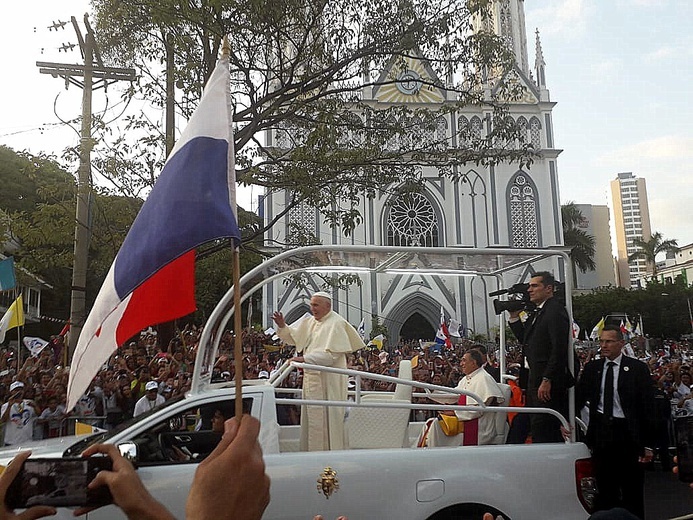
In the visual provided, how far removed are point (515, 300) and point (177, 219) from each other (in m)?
3.73

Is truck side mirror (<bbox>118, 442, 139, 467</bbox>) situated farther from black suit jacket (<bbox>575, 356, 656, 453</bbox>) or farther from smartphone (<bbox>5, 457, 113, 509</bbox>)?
black suit jacket (<bbox>575, 356, 656, 453</bbox>)

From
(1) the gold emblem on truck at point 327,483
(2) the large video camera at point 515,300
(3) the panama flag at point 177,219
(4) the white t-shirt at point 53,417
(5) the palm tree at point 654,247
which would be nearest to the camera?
(3) the panama flag at point 177,219

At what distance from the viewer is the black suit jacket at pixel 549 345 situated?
15.6ft

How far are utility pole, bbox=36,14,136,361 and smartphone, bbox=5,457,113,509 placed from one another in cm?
801

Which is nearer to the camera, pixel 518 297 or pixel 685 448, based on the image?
pixel 685 448

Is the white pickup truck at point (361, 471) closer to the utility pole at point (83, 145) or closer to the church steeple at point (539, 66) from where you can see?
the utility pole at point (83, 145)

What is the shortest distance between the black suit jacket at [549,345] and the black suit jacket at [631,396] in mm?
436

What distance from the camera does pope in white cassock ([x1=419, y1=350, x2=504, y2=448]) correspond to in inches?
191

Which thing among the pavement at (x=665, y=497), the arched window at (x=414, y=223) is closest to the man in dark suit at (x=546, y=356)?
the pavement at (x=665, y=497)

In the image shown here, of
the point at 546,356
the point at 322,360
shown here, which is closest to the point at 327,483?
the point at 322,360

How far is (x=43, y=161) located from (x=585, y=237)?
169 ft

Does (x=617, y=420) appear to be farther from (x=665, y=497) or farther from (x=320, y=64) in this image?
(x=320, y=64)

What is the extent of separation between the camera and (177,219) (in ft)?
8.09

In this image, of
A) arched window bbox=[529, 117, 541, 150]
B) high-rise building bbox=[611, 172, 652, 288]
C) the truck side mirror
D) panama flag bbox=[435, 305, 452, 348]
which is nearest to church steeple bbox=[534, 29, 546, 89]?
arched window bbox=[529, 117, 541, 150]
